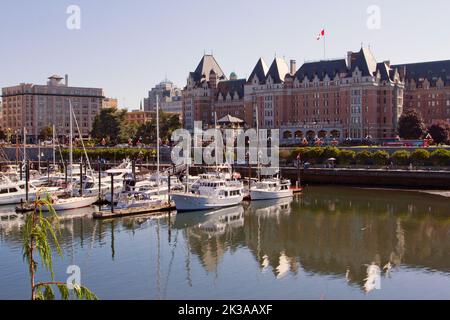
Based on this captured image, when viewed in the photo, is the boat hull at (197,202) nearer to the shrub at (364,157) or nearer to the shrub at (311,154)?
the shrub at (364,157)

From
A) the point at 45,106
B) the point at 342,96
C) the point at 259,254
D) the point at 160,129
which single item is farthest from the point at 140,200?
the point at 45,106

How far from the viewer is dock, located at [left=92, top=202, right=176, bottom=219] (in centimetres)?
4488

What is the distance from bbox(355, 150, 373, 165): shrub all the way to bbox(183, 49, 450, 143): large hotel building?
1204 inches

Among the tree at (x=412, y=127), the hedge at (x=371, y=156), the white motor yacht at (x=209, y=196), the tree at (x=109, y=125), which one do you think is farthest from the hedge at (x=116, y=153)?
the tree at (x=412, y=127)

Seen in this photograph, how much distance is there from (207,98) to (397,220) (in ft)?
310

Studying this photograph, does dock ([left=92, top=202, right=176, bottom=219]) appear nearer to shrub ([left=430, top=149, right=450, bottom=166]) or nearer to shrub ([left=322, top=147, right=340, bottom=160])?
shrub ([left=322, top=147, right=340, bottom=160])

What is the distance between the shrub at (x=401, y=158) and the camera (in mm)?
72125

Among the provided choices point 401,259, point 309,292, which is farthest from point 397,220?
point 309,292

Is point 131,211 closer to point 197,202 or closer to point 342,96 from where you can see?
point 197,202

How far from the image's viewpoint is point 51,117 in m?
165

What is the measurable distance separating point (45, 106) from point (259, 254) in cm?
14224

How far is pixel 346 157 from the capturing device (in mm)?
77500

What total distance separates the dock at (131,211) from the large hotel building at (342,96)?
62847mm
